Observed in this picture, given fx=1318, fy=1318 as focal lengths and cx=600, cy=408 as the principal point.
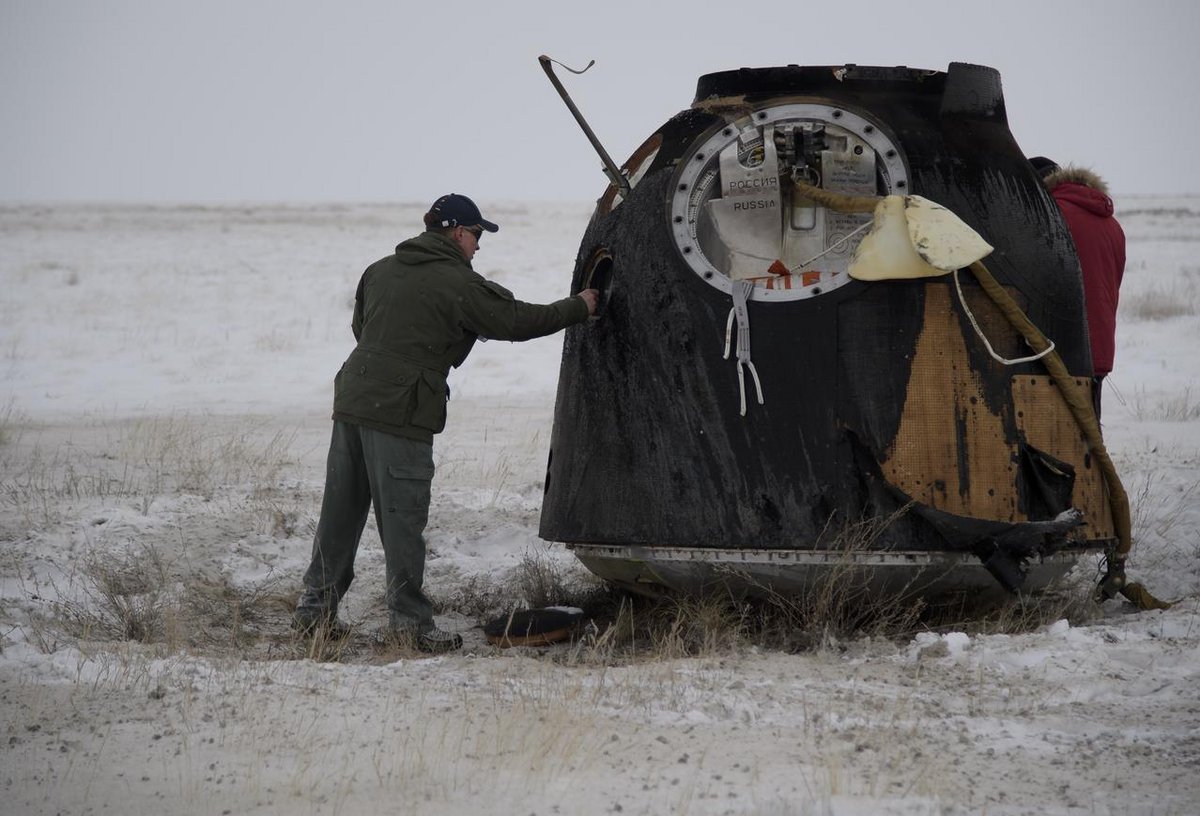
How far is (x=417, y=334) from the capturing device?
525 centimetres

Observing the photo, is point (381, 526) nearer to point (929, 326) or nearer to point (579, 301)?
point (579, 301)

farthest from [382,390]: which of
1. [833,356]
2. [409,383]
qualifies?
[833,356]

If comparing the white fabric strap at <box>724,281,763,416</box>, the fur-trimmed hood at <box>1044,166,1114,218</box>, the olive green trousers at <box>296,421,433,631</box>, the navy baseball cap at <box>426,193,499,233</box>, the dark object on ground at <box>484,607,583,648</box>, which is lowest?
the dark object on ground at <box>484,607,583,648</box>

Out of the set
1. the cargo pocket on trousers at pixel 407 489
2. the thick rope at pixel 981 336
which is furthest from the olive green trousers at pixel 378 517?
the thick rope at pixel 981 336

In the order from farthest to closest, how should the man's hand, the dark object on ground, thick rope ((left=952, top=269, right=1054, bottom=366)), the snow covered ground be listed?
the dark object on ground
the man's hand
thick rope ((left=952, top=269, right=1054, bottom=366))
the snow covered ground

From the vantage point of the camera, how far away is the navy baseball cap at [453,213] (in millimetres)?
5453

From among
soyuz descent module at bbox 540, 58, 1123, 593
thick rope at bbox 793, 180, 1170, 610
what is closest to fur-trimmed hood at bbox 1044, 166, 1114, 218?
soyuz descent module at bbox 540, 58, 1123, 593

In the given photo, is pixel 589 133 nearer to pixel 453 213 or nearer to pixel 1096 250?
pixel 453 213

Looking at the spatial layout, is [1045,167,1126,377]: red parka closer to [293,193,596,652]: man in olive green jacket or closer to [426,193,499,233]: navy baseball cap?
[293,193,596,652]: man in olive green jacket

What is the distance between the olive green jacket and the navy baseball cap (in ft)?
0.56

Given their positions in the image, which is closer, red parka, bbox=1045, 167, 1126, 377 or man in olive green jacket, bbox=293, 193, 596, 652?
man in olive green jacket, bbox=293, 193, 596, 652

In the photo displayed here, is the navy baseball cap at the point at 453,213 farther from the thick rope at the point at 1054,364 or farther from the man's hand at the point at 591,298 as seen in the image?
the thick rope at the point at 1054,364

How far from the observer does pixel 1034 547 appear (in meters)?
4.67

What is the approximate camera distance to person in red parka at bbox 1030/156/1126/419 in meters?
5.95
